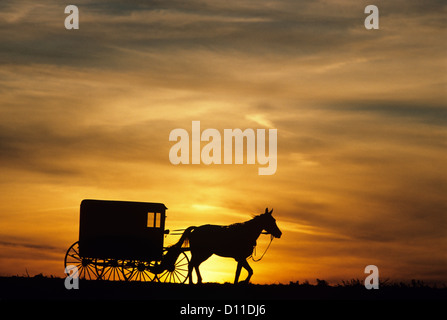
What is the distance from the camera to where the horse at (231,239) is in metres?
23.3

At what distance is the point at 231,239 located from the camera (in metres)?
23.5

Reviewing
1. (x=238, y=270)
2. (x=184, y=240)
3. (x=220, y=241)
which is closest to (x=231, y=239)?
(x=220, y=241)

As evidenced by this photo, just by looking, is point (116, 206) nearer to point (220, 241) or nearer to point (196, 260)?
point (196, 260)

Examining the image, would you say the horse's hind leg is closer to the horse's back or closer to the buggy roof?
the horse's back

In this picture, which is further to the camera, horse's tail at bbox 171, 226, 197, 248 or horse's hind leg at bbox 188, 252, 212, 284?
horse's tail at bbox 171, 226, 197, 248

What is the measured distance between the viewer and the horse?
2333 centimetres

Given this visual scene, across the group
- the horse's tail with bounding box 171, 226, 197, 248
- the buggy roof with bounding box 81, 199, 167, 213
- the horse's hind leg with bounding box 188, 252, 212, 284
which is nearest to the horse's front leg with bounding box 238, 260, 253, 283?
the horse's hind leg with bounding box 188, 252, 212, 284

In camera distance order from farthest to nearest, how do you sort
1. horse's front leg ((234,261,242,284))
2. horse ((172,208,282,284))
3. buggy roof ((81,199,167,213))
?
buggy roof ((81,199,167,213))
horse ((172,208,282,284))
horse's front leg ((234,261,242,284))

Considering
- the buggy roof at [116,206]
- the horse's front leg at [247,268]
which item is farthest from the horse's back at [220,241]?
the buggy roof at [116,206]

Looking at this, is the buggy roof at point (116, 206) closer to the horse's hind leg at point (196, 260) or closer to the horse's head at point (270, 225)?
the horse's hind leg at point (196, 260)

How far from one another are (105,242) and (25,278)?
2943mm
